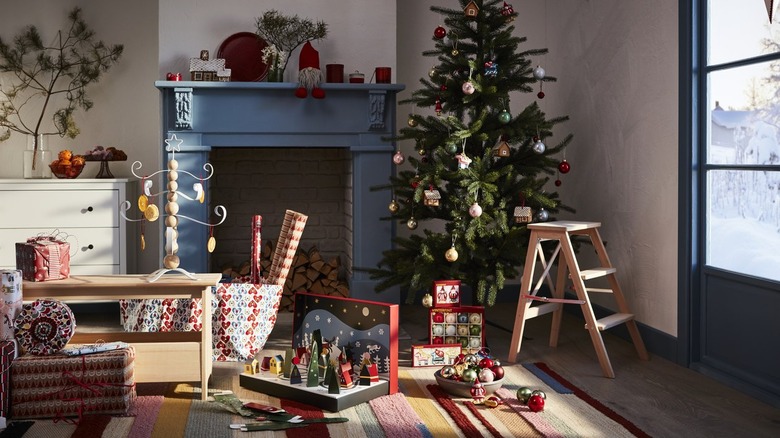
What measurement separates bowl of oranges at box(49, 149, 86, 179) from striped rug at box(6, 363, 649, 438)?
7.38 ft

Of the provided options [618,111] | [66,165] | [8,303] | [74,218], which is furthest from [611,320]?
[66,165]

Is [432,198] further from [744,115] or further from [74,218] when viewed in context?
[74,218]

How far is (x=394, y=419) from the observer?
12.2ft

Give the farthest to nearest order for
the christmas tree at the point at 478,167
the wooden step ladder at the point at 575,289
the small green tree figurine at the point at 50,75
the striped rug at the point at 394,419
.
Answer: the small green tree figurine at the point at 50,75 → the christmas tree at the point at 478,167 → the wooden step ladder at the point at 575,289 → the striped rug at the point at 394,419

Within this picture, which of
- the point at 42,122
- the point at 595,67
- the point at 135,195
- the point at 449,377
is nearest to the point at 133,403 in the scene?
the point at 449,377

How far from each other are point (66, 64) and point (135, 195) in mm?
1037

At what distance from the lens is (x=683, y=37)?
4586 millimetres

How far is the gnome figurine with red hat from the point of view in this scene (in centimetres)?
577

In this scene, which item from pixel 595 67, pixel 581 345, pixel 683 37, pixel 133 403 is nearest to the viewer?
pixel 133 403

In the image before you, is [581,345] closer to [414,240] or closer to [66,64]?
[414,240]

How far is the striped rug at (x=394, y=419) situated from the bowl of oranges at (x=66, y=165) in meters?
2.25

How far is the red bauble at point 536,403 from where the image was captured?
3822mm

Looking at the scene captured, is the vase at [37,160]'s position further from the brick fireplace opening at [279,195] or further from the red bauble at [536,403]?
the red bauble at [536,403]

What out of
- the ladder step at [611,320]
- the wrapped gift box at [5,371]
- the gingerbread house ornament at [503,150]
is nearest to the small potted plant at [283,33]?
the gingerbread house ornament at [503,150]
